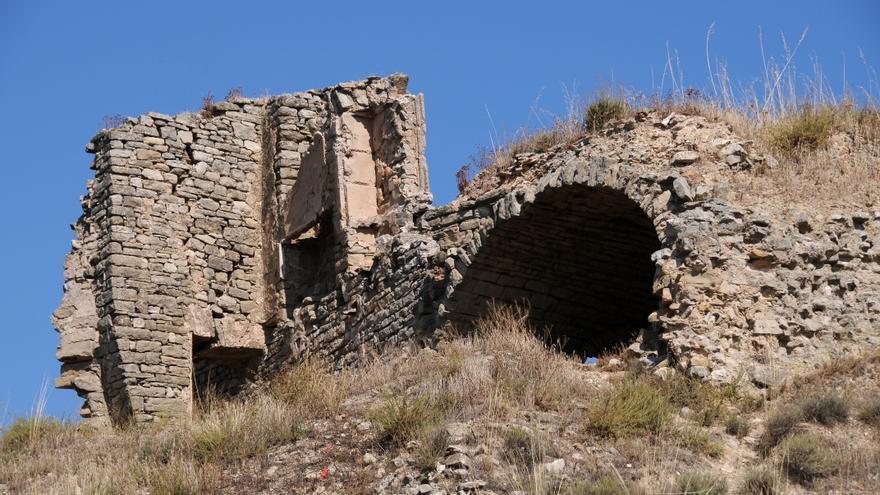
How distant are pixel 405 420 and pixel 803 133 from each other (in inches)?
200

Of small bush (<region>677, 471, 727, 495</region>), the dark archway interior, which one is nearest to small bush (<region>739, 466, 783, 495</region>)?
small bush (<region>677, 471, 727, 495</region>)

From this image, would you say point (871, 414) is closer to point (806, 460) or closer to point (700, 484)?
point (806, 460)

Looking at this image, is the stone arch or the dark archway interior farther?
the dark archway interior

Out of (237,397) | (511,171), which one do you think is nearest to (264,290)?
(237,397)

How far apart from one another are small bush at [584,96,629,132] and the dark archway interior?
102 cm

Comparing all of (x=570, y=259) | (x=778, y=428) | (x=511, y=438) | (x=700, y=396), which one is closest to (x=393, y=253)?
(x=570, y=259)

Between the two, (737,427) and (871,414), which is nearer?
(871,414)

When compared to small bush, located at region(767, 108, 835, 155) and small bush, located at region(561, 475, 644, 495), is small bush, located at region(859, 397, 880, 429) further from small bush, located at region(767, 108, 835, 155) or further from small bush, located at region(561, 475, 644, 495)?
small bush, located at region(767, 108, 835, 155)

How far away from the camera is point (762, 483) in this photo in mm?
10250

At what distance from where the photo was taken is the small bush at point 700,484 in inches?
392

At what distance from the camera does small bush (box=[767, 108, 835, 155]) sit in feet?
45.3

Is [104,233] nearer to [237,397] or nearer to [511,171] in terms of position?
[237,397]

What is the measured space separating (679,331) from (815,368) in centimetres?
119

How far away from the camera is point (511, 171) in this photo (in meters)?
15.6
